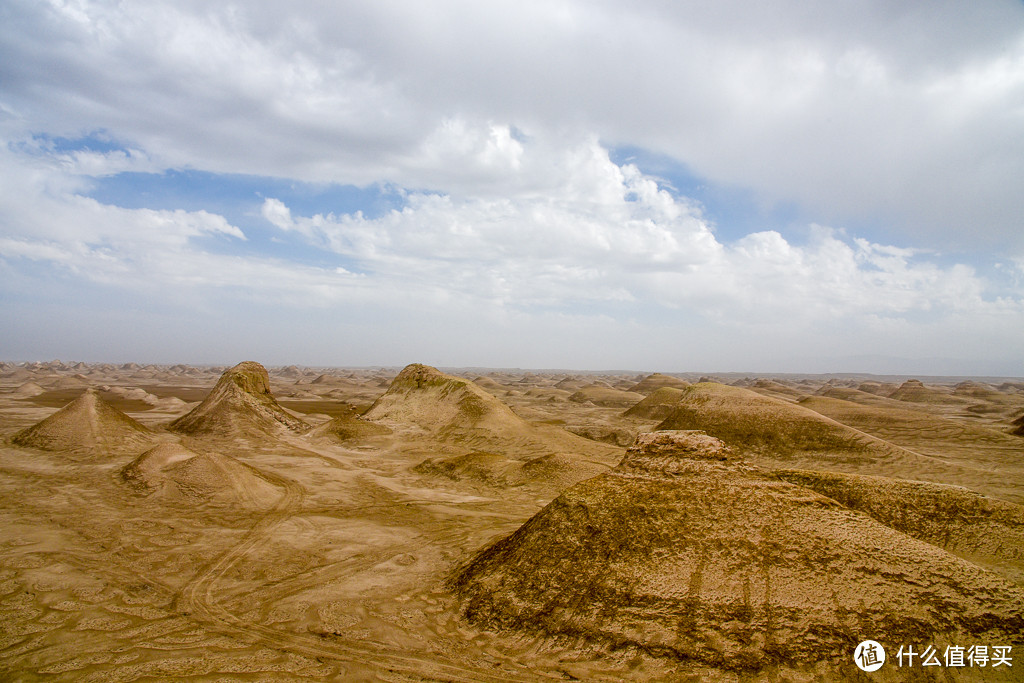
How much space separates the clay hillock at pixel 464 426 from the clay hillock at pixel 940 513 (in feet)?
20.2

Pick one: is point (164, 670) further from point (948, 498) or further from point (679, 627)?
point (948, 498)

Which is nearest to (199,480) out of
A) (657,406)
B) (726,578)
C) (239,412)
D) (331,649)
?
(331,649)

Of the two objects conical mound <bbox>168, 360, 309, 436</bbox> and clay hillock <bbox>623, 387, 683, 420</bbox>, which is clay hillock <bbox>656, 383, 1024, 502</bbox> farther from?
conical mound <bbox>168, 360, 309, 436</bbox>

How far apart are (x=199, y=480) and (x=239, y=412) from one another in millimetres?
8763

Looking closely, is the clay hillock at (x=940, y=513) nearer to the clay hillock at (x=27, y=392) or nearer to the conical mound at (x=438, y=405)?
the conical mound at (x=438, y=405)

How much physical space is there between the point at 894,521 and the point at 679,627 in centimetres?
319

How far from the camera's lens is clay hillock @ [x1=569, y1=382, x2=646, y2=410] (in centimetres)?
3500

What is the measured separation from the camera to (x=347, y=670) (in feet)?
12.9

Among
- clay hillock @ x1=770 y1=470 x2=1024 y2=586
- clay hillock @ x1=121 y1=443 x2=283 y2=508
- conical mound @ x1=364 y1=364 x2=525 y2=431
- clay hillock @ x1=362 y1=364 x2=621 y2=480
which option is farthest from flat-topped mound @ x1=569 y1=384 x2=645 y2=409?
clay hillock @ x1=770 y1=470 x2=1024 y2=586

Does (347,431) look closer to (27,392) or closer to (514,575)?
(514,575)

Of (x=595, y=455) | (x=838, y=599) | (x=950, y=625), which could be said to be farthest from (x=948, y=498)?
(x=595, y=455)

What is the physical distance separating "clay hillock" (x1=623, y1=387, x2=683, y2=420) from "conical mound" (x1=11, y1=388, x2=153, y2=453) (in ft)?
69.1

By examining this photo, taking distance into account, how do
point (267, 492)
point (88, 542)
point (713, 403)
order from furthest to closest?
point (713, 403) < point (267, 492) < point (88, 542)

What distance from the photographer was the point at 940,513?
18.2 ft
